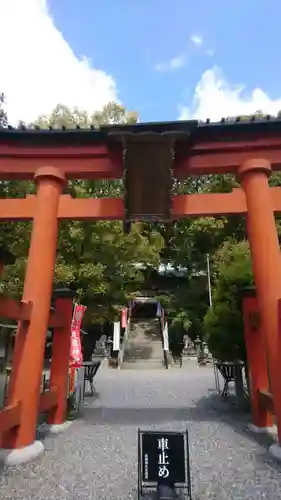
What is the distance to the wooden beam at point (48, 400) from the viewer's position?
6.75 meters

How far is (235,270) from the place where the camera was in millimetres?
9914

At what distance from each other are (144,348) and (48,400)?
65.4ft

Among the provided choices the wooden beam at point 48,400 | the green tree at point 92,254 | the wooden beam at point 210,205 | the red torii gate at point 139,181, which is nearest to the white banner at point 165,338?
the green tree at point 92,254

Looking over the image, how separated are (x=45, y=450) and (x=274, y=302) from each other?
4443mm

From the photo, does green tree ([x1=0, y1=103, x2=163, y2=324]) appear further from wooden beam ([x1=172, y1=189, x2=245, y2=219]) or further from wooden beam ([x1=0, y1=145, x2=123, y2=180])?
wooden beam ([x1=172, y1=189, x2=245, y2=219])

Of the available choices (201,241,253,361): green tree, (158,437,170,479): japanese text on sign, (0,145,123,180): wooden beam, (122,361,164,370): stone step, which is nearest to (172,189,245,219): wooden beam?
(0,145,123,180): wooden beam

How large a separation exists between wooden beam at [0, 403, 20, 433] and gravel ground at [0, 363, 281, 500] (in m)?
0.58

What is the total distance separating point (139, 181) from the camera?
654cm

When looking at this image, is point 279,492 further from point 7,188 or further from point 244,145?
point 7,188

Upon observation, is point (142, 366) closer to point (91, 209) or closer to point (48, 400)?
point (48, 400)

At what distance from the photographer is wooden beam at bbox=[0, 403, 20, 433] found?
512 cm

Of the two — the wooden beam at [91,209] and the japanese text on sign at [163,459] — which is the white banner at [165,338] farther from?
the japanese text on sign at [163,459]

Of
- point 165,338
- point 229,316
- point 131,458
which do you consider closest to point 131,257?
point 165,338

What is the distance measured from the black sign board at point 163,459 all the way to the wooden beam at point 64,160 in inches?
183
